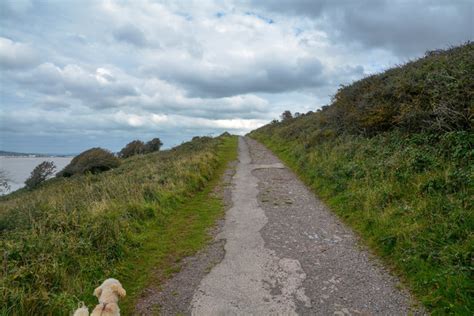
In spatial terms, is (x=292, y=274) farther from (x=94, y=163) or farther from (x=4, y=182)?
(x=94, y=163)

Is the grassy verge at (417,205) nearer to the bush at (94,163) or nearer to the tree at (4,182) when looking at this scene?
the tree at (4,182)

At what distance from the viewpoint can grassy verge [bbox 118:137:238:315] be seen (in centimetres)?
507

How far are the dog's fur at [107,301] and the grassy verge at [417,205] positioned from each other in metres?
4.02

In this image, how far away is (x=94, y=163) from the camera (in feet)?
102

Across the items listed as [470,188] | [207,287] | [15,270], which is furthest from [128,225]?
[470,188]

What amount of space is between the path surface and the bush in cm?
2665

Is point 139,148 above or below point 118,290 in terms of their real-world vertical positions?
above

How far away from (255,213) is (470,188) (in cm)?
497

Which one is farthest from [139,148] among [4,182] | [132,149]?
[4,182]

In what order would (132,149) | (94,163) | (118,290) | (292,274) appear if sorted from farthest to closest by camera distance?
1. (132,149)
2. (94,163)
3. (292,274)
4. (118,290)

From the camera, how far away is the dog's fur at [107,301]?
10.8 ft

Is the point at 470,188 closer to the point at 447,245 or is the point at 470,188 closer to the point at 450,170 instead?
the point at 450,170

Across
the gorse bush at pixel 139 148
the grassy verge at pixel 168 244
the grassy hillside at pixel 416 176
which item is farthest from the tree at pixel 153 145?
the grassy verge at pixel 168 244

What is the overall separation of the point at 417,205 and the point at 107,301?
5908 mm
